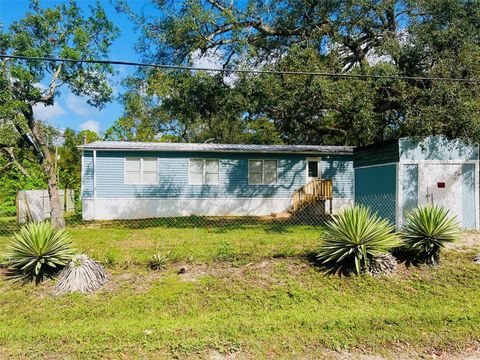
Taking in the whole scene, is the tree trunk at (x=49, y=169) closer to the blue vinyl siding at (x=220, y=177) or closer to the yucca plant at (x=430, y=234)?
the blue vinyl siding at (x=220, y=177)

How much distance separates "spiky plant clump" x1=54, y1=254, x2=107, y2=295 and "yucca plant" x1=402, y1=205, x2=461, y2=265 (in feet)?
16.6

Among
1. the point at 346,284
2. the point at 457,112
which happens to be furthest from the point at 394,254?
the point at 457,112

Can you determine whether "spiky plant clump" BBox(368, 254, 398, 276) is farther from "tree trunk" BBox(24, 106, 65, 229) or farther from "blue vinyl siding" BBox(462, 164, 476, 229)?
"tree trunk" BBox(24, 106, 65, 229)

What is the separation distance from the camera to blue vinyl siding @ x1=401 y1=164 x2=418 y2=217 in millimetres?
11086

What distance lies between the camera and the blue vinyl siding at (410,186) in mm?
11086

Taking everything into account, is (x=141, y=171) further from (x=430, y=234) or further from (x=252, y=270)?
(x=430, y=234)

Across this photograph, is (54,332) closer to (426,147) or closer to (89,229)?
(89,229)

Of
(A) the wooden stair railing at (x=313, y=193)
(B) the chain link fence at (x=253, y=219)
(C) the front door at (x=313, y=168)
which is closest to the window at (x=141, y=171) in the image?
(B) the chain link fence at (x=253, y=219)

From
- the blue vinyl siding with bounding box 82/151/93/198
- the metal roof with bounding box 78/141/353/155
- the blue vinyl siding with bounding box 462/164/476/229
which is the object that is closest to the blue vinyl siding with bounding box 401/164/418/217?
the blue vinyl siding with bounding box 462/164/476/229

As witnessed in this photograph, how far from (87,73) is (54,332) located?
10486 millimetres

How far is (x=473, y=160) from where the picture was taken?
1139cm

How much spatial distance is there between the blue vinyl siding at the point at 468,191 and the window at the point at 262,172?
8373 millimetres

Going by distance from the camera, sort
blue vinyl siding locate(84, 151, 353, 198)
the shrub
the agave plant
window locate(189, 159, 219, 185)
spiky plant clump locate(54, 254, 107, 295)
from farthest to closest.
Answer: window locate(189, 159, 219, 185), blue vinyl siding locate(84, 151, 353, 198), the shrub, the agave plant, spiky plant clump locate(54, 254, 107, 295)

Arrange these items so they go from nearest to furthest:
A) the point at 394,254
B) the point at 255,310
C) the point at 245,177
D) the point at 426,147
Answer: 1. the point at 255,310
2. the point at 394,254
3. the point at 426,147
4. the point at 245,177
